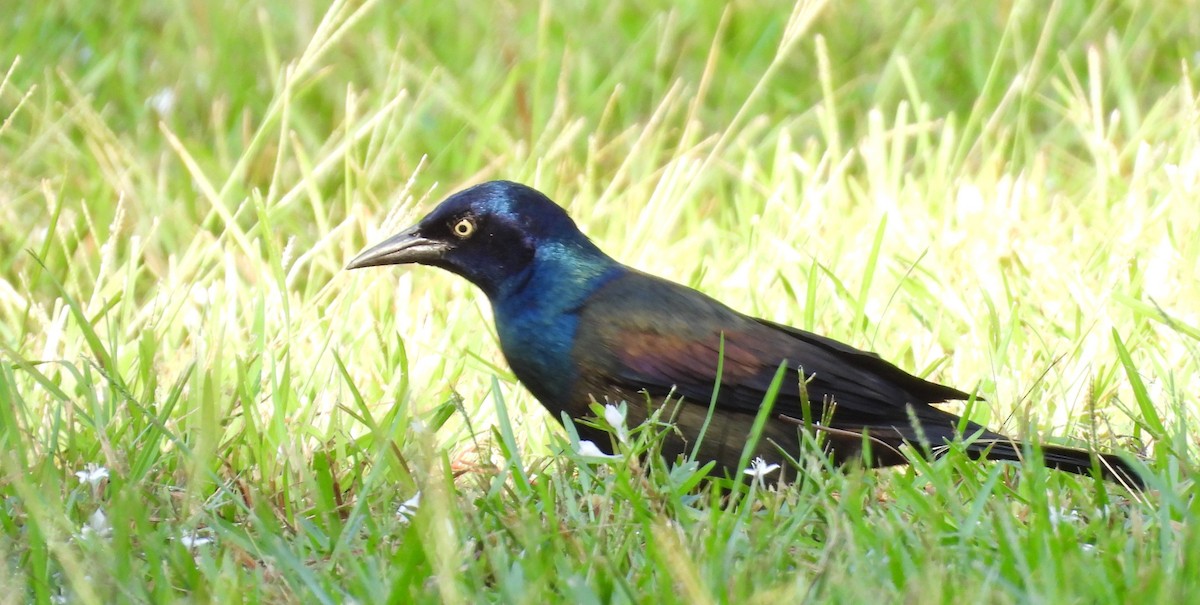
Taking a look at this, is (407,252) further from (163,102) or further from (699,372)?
(163,102)

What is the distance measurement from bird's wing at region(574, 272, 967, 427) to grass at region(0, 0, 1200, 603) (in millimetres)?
259

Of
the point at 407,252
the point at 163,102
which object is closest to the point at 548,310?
the point at 407,252

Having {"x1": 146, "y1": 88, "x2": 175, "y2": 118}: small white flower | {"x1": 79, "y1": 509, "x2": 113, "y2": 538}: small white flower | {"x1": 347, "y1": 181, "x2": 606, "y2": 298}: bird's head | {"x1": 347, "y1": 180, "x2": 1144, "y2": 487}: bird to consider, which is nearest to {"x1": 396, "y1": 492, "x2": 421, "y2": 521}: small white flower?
{"x1": 79, "y1": 509, "x2": 113, "y2": 538}: small white flower

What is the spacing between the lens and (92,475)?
9.27 feet

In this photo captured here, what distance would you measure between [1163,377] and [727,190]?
2.43 m

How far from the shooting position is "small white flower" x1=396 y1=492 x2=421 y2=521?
2.61 meters

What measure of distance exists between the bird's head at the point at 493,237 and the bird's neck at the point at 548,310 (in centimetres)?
2

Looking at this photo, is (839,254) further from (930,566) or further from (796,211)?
(930,566)

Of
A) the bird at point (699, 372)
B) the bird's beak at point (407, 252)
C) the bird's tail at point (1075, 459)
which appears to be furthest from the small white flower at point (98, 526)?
the bird's tail at point (1075, 459)

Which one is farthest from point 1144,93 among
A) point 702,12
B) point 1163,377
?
point 1163,377

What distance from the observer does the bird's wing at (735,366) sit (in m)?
3.40

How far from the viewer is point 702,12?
21.2 ft

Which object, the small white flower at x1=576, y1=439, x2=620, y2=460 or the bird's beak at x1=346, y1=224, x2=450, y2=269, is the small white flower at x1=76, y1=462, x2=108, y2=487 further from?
the bird's beak at x1=346, y1=224, x2=450, y2=269

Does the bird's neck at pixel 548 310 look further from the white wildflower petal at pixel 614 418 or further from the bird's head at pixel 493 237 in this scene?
the white wildflower petal at pixel 614 418
